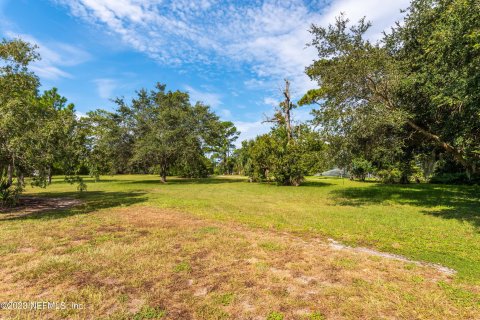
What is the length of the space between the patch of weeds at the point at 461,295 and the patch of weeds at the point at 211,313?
3171mm

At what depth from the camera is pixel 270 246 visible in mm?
Result: 5762

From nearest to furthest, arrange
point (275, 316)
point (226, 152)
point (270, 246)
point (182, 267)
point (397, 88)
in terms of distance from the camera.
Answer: point (275, 316) < point (182, 267) < point (270, 246) < point (397, 88) < point (226, 152)

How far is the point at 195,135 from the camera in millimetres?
26062

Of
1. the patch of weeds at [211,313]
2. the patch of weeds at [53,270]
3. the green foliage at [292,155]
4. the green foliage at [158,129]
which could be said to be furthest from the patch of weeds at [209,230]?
the green foliage at [158,129]

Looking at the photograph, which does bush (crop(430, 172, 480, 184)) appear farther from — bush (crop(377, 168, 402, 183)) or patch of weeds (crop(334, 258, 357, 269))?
patch of weeds (crop(334, 258, 357, 269))

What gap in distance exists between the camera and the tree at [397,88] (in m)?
9.76

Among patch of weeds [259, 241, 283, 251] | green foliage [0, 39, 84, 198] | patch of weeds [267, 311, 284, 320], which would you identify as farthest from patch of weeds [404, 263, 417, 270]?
green foliage [0, 39, 84, 198]

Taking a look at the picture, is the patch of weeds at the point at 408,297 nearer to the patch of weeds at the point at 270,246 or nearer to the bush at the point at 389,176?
the patch of weeds at the point at 270,246

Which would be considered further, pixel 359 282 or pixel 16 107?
pixel 16 107

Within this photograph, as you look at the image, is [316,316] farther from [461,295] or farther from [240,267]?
[461,295]

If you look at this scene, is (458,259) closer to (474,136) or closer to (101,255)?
(101,255)

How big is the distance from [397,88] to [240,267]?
11.1m

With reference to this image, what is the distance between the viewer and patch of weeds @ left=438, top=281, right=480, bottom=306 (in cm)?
341

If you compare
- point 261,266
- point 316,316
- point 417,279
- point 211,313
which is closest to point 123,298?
point 211,313
